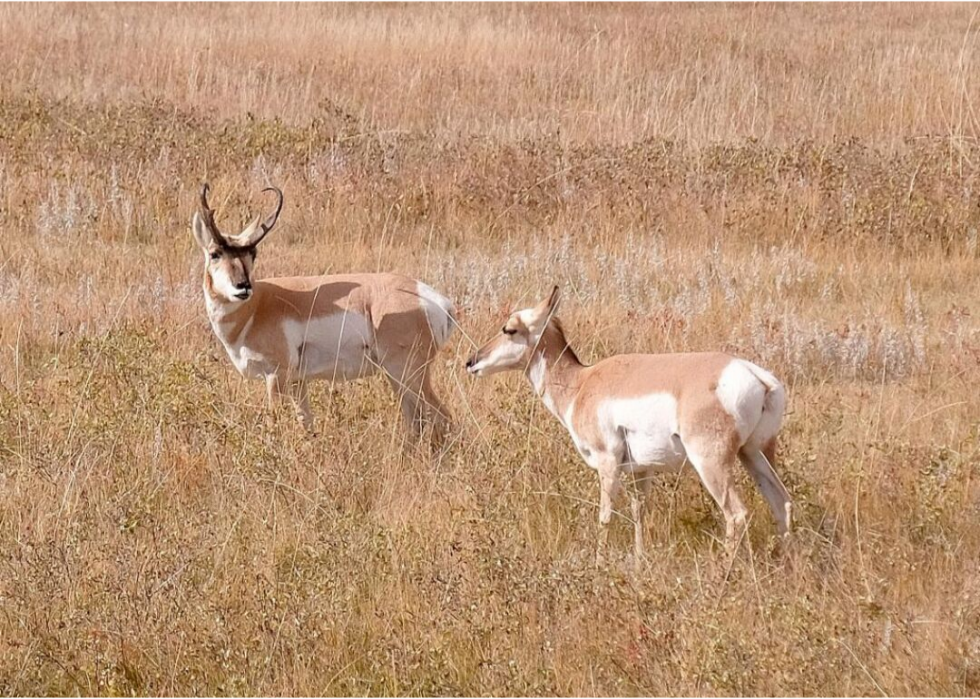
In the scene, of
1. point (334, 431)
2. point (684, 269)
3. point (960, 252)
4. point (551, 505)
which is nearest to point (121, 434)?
point (334, 431)

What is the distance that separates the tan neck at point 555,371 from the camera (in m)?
6.32

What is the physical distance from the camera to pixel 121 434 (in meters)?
6.61

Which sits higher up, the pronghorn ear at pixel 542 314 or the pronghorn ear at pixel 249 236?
the pronghorn ear at pixel 249 236

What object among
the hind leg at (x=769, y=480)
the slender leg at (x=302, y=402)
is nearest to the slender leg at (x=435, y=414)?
the slender leg at (x=302, y=402)

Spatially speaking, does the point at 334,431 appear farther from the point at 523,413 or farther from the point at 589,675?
the point at 589,675

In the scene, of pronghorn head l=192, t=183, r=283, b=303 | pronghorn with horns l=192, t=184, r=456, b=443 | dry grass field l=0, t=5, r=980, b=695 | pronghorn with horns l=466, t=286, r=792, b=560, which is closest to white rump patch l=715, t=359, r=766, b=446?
pronghorn with horns l=466, t=286, r=792, b=560

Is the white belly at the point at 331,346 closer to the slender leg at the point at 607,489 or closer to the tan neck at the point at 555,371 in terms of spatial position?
the tan neck at the point at 555,371

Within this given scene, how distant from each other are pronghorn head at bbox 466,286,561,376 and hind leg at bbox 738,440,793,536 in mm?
1106

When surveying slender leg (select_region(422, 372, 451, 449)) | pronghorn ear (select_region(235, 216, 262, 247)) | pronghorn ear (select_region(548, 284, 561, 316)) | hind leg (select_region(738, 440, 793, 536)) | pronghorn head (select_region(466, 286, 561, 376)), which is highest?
pronghorn ear (select_region(235, 216, 262, 247))

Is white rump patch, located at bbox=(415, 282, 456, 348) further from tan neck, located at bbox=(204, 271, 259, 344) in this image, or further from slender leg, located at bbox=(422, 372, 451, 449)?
tan neck, located at bbox=(204, 271, 259, 344)

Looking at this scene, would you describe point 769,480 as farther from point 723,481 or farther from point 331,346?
point 331,346

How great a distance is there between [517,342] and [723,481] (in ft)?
4.58

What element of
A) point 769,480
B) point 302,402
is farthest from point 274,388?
point 769,480

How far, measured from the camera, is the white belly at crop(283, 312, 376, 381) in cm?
717
